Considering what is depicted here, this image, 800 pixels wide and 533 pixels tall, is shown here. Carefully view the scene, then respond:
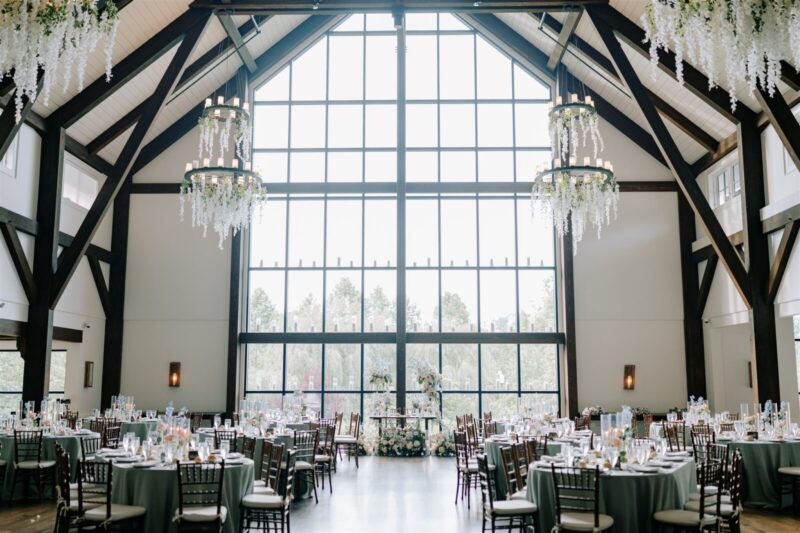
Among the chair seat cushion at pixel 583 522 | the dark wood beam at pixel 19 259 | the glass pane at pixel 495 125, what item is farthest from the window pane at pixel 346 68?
the chair seat cushion at pixel 583 522

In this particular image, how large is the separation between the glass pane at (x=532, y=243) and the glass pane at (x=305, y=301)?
436cm

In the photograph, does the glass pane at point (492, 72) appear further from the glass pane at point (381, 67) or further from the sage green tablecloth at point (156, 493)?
the sage green tablecloth at point (156, 493)

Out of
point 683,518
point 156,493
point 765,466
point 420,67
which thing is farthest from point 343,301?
point 683,518

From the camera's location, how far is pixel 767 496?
8344 mm

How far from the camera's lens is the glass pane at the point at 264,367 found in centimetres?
1483

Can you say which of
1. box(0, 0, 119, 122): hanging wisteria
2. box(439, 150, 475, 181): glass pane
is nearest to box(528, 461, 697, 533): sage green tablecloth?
box(0, 0, 119, 122): hanging wisteria

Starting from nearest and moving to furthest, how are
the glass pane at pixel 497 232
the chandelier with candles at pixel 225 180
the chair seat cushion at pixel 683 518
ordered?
the chair seat cushion at pixel 683 518 < the chandelier with candles at pixel 225 180 < the glass pane at pixel 497 232

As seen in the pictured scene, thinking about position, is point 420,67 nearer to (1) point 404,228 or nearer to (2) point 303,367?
(1) point 404,228

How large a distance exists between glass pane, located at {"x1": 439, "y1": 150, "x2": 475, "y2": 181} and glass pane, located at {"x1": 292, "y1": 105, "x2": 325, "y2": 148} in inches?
106

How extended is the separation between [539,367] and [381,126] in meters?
6.20

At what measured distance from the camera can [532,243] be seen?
49.5ft

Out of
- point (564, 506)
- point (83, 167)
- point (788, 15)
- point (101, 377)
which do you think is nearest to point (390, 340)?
point (101, 377)

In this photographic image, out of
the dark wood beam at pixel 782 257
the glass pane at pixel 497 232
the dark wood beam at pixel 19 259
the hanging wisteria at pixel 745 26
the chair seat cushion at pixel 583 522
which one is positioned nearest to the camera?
the hanging wisteria at pixel 745 26

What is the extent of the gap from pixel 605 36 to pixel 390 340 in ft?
23.5
